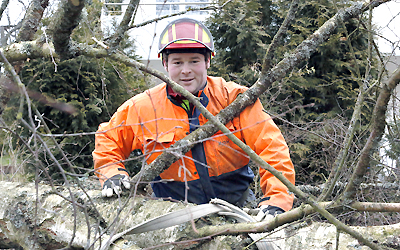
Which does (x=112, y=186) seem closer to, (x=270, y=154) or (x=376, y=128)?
(x=270, y=154)

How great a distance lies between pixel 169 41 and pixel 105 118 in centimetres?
295

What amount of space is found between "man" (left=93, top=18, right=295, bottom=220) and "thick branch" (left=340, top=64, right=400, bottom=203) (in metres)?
0.81

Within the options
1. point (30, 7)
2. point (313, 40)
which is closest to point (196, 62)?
point (313, 40)

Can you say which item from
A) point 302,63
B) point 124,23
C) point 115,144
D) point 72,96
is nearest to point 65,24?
point 124,23

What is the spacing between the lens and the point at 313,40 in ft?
7.00

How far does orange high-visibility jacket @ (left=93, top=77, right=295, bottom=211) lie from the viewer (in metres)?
2.02

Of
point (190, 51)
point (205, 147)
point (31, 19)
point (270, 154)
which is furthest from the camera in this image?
point (31, 19)

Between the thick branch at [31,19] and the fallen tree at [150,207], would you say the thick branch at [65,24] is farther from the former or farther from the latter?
the thick branch at [31,19]

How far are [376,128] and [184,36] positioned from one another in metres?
1.50

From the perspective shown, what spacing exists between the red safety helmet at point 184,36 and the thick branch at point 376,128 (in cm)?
143

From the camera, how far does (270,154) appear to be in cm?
197

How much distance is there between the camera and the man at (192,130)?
2.07 m

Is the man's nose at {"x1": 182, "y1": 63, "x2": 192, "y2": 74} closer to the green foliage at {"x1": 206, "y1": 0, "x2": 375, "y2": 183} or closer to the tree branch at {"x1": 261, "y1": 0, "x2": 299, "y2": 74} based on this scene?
the tree branch at {"x1": 261, "y1": 0, "x2": 299, "y2": 74}

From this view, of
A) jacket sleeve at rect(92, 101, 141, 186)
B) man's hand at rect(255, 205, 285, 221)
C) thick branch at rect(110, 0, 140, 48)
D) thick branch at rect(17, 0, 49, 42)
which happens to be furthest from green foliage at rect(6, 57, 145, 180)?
man's hand at rect(255, 205, 285, 221)
